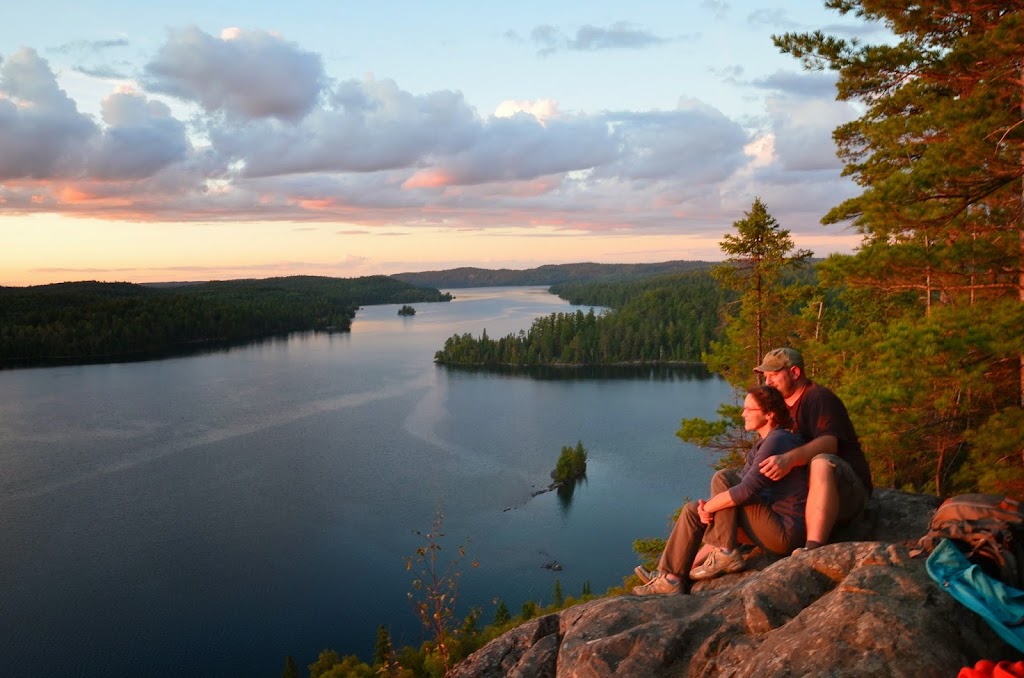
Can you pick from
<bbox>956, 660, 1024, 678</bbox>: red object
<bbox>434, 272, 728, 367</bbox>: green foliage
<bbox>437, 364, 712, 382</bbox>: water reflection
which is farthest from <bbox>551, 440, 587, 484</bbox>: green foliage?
<bbox>434, 272, 728, 367</bbox>: green foliage

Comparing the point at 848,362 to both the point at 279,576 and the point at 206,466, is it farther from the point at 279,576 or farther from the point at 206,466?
the point at 206,466

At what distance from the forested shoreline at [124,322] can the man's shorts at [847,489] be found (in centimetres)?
11195

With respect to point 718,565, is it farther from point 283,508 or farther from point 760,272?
point 283,508

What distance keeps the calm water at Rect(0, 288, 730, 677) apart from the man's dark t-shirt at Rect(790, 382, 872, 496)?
2666 cm

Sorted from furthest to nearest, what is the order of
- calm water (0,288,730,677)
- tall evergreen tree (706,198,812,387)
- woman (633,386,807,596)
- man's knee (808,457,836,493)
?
Result: calm water (0,288,730,677) → tall evergreen tree (706,198,812,387) → woman (633,386,807,596) → man's knee (808,457,836,493)

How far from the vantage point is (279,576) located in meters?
34.0

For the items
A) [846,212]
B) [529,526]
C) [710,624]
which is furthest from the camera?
[529,526]

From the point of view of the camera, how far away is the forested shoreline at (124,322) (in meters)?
105

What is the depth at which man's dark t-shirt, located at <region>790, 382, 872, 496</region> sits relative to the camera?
564 cm

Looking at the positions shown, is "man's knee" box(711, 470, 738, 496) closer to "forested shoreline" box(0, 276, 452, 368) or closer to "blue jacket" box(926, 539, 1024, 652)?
"blue jacket" box(926, 539, 1024, 652)

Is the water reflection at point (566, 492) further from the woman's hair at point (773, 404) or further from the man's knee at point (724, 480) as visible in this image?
the woman's hair at point (773, 404)

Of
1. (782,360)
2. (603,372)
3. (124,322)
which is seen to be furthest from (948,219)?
(124,322)

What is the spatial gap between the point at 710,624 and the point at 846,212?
376 inches

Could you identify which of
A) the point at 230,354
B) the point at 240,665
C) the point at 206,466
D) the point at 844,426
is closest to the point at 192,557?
the point at 240,665
